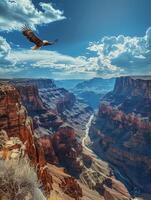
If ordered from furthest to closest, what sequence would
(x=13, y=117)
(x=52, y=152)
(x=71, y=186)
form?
(x=52, y=152) → (x=71, y=186) → (x=13, y=117)

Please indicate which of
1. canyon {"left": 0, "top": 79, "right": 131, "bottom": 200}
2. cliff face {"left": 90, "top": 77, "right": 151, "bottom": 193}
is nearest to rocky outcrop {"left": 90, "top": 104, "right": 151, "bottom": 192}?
cliff face {"left": 90, "top": 77, "right": 151, "bottom": 193}

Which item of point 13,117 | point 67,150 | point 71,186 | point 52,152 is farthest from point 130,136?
point 13,117

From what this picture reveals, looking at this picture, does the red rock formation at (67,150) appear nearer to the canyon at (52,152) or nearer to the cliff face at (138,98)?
the canyon at (52,152)

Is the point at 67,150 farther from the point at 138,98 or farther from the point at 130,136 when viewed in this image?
the point at 138,98

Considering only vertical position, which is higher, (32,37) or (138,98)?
(32,37)

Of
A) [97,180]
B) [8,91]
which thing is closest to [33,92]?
[97,180]

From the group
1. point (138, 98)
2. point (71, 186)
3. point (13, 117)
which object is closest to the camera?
point (13, 117)

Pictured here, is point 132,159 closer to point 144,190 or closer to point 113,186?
point 144,190

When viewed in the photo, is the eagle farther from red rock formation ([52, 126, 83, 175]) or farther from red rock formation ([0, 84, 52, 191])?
red rock formation ([52, 126, 83, 175])

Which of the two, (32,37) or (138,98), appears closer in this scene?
(32,37)
